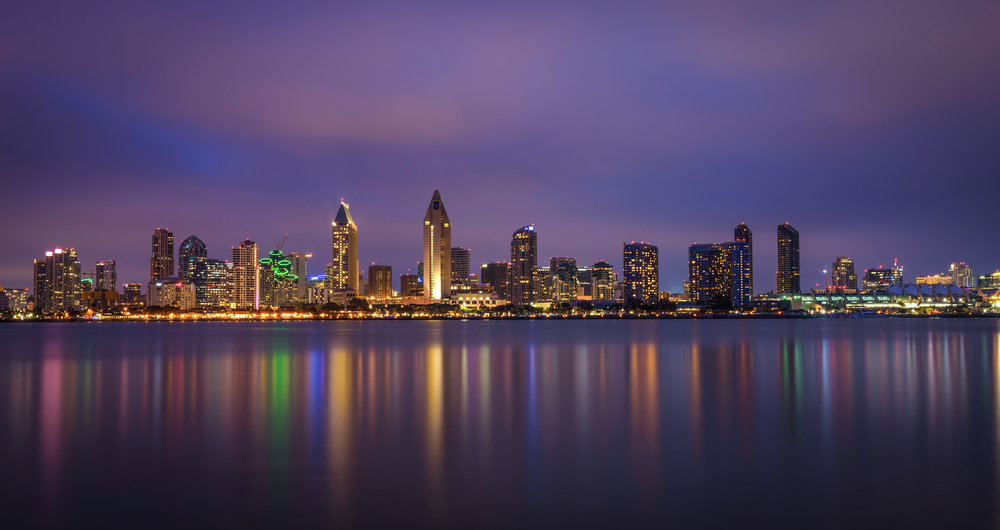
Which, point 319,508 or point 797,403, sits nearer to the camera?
point 319,508

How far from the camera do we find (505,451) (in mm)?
15531

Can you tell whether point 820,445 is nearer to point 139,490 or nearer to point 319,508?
point 319,508

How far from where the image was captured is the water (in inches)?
422

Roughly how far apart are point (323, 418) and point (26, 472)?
811 cm

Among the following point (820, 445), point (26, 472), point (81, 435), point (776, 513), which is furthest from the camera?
point (81, 435)

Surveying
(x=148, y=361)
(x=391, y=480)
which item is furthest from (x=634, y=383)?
(x=148, y=361)

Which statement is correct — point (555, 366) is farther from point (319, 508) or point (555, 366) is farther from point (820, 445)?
point (319, 508)

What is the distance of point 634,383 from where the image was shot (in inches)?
1185

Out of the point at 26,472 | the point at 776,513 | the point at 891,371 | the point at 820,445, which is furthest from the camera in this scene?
the point at 891,371

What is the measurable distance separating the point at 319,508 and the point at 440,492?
7.34ft

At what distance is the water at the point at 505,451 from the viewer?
35.2 ft

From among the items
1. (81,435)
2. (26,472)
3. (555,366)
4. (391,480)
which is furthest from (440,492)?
(555,366)

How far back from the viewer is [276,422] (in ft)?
64.5

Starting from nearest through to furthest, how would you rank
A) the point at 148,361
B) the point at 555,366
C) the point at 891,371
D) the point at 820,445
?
the point at 820,445, the point at 891,371, the point at 555,366, the point at 148,361
